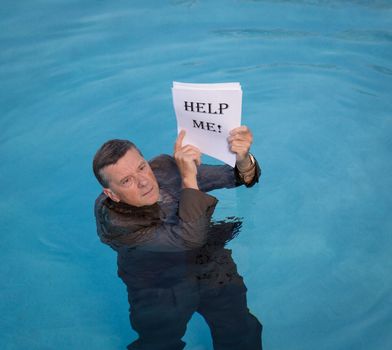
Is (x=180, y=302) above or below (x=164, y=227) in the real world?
below

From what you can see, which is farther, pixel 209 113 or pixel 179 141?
pixel 179 141

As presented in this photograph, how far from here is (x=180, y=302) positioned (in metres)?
2.39

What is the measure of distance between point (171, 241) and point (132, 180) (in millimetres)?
312

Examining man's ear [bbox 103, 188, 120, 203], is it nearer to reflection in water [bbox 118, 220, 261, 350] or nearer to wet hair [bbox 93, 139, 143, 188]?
wet hair [bbox 93, 139, 143, 188]

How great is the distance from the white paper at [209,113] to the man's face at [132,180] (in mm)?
250

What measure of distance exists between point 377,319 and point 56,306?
1835 mm

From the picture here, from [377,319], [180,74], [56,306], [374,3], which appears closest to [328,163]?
[377,319]

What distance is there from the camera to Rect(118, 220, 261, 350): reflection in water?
92.4 inches

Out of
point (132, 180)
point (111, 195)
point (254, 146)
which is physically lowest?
point (254, 146)

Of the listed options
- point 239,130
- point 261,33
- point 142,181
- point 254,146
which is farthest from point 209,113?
point 261,33

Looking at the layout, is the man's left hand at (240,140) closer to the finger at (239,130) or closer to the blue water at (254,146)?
the finger at (239,130)

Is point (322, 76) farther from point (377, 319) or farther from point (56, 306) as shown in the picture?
point (56, 306)

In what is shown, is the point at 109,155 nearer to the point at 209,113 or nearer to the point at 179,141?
the point at 179,141

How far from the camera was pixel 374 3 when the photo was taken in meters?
5.42
